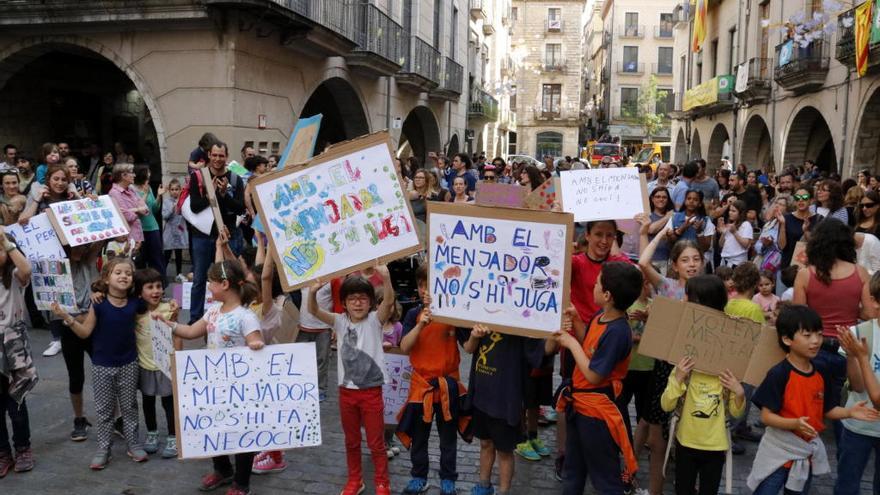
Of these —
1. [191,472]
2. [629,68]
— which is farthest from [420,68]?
[629,68]

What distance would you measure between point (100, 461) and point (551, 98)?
56.5m

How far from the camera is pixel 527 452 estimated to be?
5.13 metres

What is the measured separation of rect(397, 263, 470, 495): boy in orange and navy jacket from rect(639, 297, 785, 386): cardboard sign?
4.06 ft

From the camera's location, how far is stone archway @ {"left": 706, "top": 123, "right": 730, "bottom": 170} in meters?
29.4

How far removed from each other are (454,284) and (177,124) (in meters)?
8.88

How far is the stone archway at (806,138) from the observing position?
20703mm

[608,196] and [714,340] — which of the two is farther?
[608,196]

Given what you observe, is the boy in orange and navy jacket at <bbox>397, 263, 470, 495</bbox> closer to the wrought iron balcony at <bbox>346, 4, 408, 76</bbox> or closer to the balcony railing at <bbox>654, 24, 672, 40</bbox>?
the wrought iron balcony at <bbox>346, 4, 408, 76</bbox>

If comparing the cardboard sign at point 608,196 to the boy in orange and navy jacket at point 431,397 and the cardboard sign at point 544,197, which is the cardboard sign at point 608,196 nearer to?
the cardboard sign at point 544,197

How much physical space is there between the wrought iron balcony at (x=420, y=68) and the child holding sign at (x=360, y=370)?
1591 cm

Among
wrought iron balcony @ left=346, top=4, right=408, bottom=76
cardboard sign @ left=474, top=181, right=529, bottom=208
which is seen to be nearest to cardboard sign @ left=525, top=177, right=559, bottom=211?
cardboard sign @ left=474, top=181, right=529, bottom=208

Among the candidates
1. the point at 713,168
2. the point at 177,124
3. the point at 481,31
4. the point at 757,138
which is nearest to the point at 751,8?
the point at 757,138

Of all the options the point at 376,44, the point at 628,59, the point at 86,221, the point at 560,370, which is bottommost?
the point at 560,370

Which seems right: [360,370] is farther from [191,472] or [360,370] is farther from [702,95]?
[702,95]
